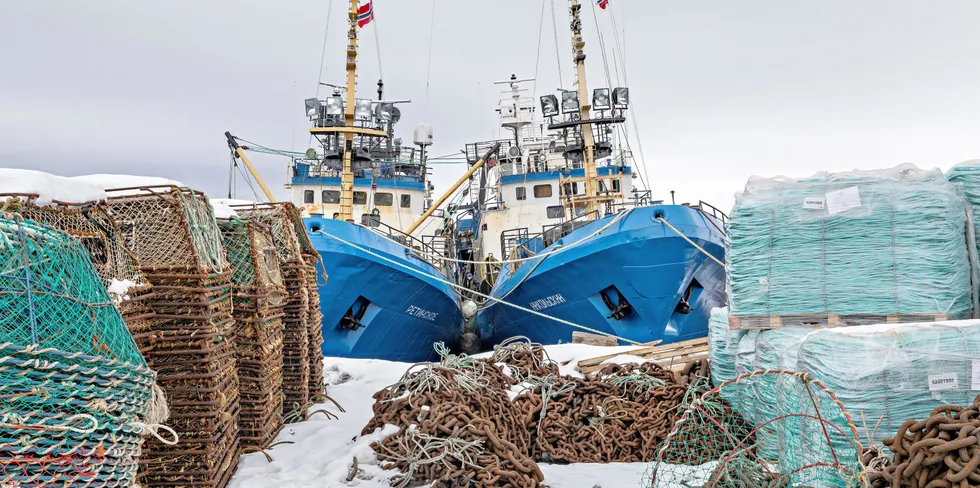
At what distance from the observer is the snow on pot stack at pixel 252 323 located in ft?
16.6

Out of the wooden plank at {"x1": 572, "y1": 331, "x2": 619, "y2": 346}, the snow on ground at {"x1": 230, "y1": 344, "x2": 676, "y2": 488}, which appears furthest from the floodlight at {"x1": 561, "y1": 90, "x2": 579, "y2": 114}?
the snow on ground at {"x1": 230, "y1": 344, "x2": 676, "y2": 488}

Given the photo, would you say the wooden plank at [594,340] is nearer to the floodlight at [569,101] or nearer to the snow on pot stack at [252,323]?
the snow on pot stack at [252,323]

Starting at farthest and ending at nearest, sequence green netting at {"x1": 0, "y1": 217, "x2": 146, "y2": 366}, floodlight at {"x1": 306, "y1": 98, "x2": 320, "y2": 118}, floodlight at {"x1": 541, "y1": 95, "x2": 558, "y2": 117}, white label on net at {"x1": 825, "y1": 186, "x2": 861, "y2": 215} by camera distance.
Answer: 1. floodlight at {"x1": 541, "y1": 95, "x2": 558, "y2": 117}
2. floodlight at {"x1": 306, "y1": 98, "x2": 320, "y2": 118}
3. white label on net at {"x1": 825, "y1": 186, "x2": 861, "y2": 215}
4. green netting at {"x1": 0, "y1": 217, "x2": 146, "y2": 366}

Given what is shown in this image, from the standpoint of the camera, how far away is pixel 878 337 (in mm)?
3689

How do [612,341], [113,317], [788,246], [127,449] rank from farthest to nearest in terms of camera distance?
[612,341], [788,246], [113,317], [127,449]

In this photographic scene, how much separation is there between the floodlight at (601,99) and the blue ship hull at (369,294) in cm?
601

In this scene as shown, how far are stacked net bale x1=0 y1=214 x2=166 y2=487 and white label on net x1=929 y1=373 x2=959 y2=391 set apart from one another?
3.86 metres

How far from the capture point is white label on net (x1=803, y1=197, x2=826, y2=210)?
4702 millimetres

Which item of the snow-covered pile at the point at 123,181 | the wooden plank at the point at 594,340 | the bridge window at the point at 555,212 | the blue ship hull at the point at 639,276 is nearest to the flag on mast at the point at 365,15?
the blue ship hull at the point at 639,276

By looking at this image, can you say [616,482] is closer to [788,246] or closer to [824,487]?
[824,487]

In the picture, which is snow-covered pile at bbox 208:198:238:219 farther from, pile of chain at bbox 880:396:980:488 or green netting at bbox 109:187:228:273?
pile of chain at bbox 880:396:980:488

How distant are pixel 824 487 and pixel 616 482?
159 cm

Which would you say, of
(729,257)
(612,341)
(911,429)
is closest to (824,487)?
(911,429)

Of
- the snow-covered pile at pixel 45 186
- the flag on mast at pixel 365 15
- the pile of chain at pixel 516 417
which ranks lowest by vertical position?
the pile of chain at pixel 516 417
